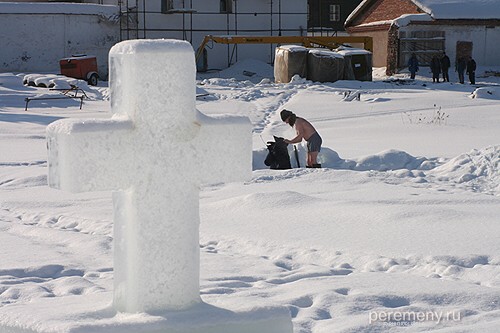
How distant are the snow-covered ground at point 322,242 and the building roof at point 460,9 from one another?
2224cm

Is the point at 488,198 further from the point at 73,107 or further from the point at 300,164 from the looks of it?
the point at 73,107

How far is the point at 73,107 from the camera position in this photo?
25.7 metres

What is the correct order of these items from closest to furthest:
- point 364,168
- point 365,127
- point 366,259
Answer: point 366,259
point 364,168
point 365,127

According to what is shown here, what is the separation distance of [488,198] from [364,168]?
11.5ft

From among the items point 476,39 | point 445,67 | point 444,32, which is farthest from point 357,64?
point 476,39

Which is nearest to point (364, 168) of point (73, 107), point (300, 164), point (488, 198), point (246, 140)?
point (300, 164)

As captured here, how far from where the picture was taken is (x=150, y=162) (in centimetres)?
352

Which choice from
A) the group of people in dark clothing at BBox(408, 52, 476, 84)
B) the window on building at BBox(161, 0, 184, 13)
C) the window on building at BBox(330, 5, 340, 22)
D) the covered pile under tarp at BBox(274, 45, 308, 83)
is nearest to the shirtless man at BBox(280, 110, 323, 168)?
the covered pile under tarp at BBox(274, 45, 308, 83)

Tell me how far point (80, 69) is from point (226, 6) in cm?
1088

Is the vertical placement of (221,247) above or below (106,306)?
below

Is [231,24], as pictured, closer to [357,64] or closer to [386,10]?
[386,10]

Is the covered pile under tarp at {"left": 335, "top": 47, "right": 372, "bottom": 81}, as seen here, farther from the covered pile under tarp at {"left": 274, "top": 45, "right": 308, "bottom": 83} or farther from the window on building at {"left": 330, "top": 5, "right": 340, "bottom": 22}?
the window on building at {"left": 330, "top": 5, "right": 340, "bottom": 22}

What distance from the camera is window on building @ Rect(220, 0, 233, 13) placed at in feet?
145

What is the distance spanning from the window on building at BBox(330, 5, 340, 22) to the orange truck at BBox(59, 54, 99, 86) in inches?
1062
